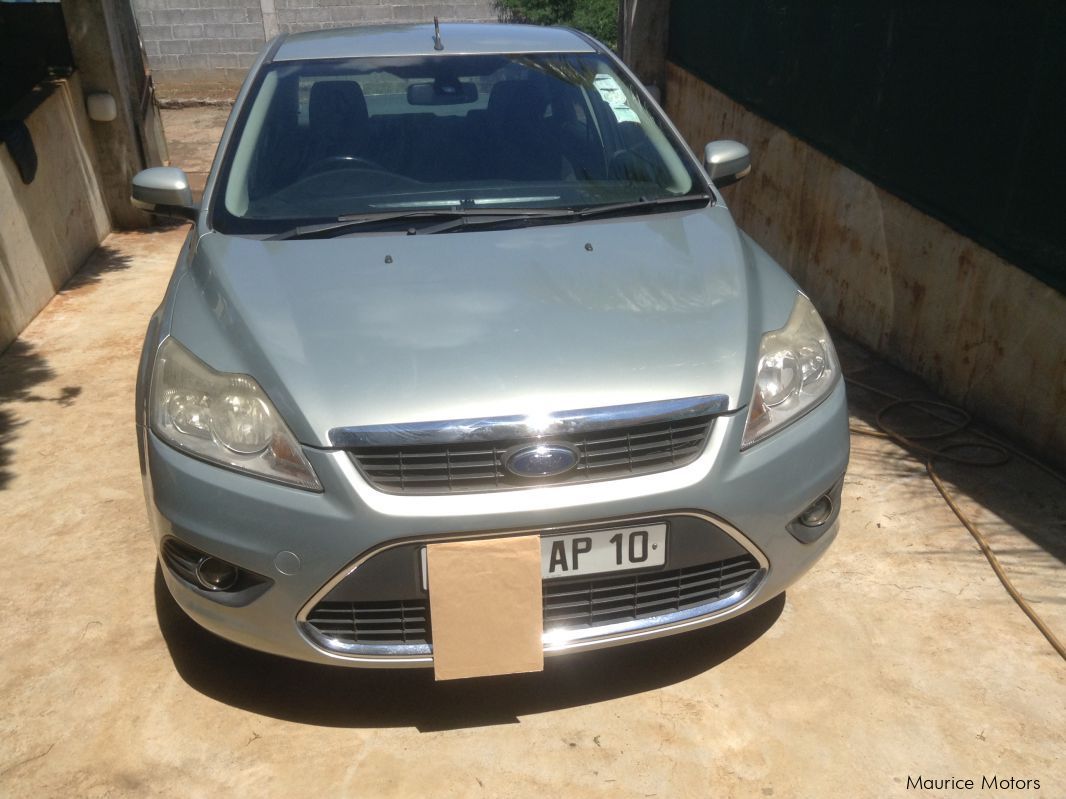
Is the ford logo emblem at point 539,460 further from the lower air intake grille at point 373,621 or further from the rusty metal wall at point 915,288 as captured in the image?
the rusty metal wall at point 915,288

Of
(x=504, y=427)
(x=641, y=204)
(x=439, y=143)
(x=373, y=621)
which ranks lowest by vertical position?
(x=373, y=621)

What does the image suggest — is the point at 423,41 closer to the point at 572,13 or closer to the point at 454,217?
the point at 454,217

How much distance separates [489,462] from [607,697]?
2.81ft

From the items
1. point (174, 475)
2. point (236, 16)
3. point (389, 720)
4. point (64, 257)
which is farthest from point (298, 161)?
point (236, 16)

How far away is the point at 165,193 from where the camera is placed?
3494mm

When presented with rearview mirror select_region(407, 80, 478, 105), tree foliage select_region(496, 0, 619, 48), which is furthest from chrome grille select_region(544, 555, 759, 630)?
tree foliage select_region(496, 0, 619, 48)

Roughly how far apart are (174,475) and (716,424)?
131 centimetres

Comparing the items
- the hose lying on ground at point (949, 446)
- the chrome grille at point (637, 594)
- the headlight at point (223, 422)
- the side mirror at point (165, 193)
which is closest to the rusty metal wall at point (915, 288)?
the hose lying on ground at point (949, 446)

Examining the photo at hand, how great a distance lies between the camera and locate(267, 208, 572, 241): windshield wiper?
3.07 m

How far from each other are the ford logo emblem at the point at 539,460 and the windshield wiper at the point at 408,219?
3.47 feet

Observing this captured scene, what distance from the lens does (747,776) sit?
8.10 feet

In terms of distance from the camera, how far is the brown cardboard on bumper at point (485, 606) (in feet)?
7.57

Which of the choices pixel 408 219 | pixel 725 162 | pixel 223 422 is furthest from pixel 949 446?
pixel 223 422

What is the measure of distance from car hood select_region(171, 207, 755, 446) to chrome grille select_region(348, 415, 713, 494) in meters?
0.07
